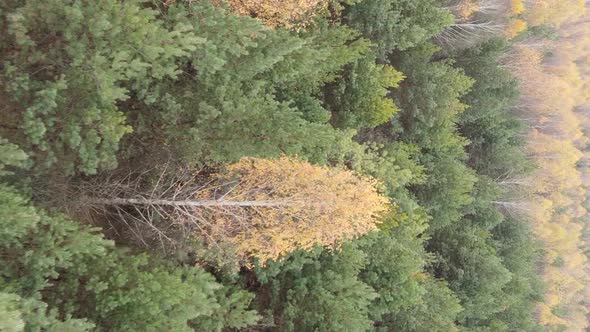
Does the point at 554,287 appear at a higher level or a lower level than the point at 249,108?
lower

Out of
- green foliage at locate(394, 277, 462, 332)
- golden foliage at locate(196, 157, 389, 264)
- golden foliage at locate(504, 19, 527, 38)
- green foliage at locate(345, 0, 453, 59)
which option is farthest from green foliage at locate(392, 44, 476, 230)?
golden foliage at locate(196, 157, 389, 264)

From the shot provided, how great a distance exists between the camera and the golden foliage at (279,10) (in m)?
10.7

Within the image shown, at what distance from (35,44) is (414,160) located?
468 inches

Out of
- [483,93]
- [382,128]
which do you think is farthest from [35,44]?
[483,93]

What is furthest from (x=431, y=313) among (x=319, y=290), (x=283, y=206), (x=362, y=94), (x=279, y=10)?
(x=279, y=10)

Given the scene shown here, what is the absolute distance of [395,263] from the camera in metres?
13.8

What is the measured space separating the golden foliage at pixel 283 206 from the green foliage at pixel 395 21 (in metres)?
5.30

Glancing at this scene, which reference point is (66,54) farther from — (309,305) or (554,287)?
(554,287)

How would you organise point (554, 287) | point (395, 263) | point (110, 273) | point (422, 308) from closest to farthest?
point (110, 273) < point (395, 263) < point (422, 308) < point (554, 287)

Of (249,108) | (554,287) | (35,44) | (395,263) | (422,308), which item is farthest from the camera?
(554,287)

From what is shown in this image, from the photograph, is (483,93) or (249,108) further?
(483,93)

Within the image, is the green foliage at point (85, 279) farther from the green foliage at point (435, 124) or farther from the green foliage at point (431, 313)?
the green foliage at point (435, 124)

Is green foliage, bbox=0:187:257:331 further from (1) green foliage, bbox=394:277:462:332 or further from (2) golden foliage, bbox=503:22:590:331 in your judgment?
(2) golden foliage, bbox=503:22:590:331

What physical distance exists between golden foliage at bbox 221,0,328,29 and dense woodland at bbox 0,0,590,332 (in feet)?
0.15
